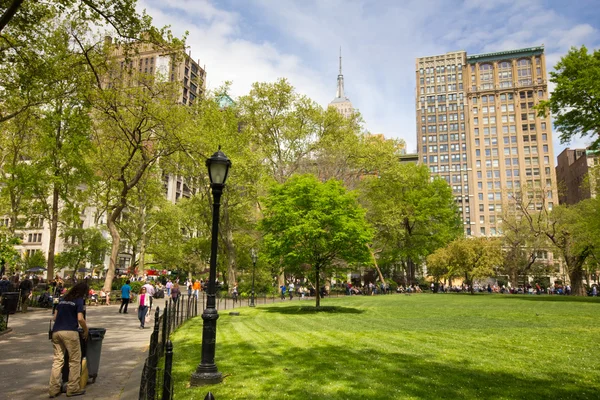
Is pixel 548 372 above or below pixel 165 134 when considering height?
below

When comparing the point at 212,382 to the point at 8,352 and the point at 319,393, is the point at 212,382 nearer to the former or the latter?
the point at 319,393

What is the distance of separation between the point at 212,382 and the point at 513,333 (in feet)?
34.3

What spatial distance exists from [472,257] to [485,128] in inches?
3008

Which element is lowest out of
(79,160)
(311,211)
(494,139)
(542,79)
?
(311,211)

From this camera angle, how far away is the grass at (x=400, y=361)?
7.01m

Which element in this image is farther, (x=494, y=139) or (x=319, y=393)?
(x=494, y=139)

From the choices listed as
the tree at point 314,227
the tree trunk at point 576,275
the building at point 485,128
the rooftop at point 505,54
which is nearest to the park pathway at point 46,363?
the tree at point 314,227

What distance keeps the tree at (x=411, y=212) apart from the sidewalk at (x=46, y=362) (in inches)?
1455

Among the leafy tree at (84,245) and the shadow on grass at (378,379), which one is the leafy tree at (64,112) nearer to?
the shadow on grass at (378,379)

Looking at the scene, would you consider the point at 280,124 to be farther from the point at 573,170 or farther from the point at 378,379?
the point at 573,170

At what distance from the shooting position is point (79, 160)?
27578 mm

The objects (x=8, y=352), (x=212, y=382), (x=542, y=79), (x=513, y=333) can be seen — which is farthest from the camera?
(x=542, y=79)

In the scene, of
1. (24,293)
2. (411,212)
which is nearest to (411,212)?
(411,212)

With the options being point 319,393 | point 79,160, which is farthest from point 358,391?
point 79,160
